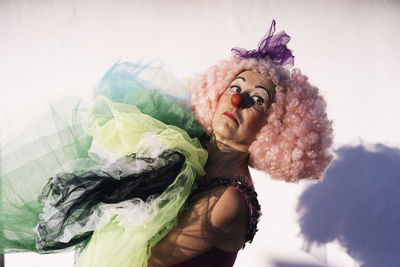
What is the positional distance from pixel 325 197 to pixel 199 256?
0.93 metres

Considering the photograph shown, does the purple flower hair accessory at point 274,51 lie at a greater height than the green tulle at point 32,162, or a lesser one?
greater

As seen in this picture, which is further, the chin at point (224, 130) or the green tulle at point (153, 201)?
the chin at point (224, 130)

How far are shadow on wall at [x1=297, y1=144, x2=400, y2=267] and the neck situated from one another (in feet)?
2.54

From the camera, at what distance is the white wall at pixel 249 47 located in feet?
6.33

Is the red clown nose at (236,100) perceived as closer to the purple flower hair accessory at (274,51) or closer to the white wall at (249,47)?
the purple flower hair accessory at (274,51)

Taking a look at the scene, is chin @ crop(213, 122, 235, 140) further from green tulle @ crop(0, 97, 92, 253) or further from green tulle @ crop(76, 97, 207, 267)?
green tulle @ crop(0, 97, 92, 253)

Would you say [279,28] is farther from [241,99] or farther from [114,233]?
[114,233]

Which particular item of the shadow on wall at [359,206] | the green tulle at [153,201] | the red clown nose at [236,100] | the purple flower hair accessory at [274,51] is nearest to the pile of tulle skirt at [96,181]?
the green tulle at [153,201]

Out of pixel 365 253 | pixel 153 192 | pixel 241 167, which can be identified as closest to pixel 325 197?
pixel 365 253

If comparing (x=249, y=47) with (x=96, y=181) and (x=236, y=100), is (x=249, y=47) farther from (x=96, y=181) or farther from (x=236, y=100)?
(x=96, y=181)

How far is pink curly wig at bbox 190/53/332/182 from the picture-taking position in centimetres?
123

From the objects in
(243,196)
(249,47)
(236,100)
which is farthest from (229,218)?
(249,47)

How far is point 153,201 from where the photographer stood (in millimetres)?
1035

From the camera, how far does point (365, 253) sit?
184 centimetres
